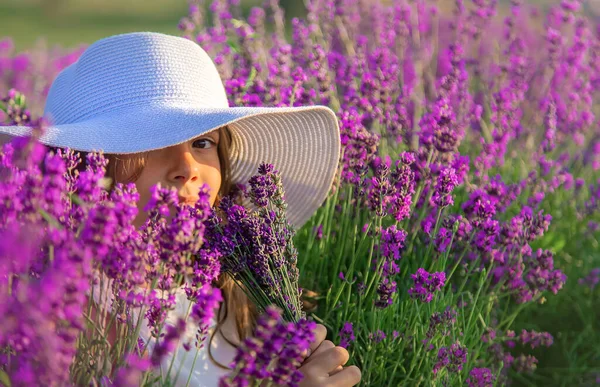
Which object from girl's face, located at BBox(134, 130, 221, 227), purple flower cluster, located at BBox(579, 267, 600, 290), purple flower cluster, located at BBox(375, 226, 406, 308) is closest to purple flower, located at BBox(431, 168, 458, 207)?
purple flower cluster, located at BBox(375, 226, 406, 308)

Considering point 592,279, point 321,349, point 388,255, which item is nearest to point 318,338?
point 321,349

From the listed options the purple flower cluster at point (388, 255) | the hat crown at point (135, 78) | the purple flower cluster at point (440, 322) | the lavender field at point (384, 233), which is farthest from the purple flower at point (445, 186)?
the hat crown at point (135, 78)

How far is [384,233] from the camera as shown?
7.16 feet

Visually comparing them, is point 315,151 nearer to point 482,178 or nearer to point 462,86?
point 482,178

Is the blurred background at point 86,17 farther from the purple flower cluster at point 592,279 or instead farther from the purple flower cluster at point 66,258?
the purple flower cluster at point 66,258

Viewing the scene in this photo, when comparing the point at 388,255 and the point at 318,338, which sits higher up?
the point at 388,255

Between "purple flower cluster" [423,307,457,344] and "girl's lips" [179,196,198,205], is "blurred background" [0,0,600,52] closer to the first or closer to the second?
"girl's lips" [179,196,198,205]

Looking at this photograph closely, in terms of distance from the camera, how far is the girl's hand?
6.68 feet

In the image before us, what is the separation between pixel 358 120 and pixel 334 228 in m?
0.44

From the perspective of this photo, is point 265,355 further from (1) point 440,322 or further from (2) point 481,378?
(2) point 481,378

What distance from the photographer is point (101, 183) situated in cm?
146

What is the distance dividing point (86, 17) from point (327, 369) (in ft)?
69.4

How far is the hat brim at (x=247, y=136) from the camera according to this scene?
2.11 metres

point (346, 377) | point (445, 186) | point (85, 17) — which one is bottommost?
point (85, 17)
